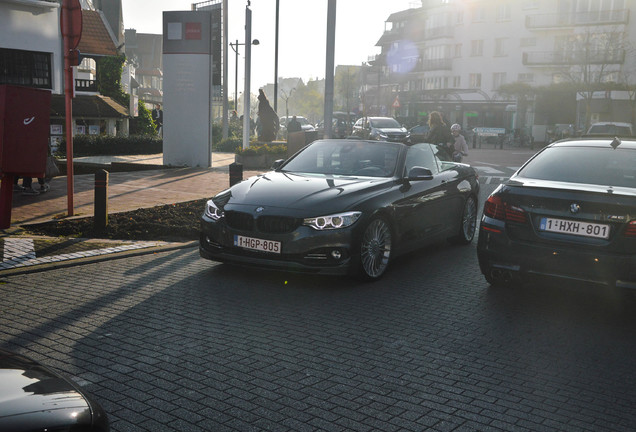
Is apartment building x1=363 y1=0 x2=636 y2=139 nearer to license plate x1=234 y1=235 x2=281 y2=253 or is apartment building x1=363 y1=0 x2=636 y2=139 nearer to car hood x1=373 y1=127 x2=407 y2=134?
car hood x1=373 y1=127 x2=407 y2=134

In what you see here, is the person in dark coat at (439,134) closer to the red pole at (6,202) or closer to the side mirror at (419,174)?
the side mirror at (419,174)

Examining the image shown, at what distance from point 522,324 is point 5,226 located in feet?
23.0

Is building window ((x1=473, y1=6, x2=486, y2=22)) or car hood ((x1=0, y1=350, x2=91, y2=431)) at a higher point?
building window ((x1=473, y1=6, x2=486, y2=22))

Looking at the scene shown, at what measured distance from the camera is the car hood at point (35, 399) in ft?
7.25

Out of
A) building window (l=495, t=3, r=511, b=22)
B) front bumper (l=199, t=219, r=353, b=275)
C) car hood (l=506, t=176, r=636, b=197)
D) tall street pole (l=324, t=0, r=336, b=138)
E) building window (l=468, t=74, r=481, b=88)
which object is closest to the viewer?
car hood (l=506, t=176, r=636, b=197)

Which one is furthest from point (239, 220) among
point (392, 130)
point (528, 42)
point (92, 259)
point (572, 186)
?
point (528, 42)

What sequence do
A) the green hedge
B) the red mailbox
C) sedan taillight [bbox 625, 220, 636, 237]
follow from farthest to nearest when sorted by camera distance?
the green hedge
the red mailbox
sedan taillight [bbox 625, 220, 636, 237]

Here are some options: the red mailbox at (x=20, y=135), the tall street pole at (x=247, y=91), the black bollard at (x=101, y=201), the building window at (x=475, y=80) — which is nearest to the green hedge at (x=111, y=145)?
the tall street pole at (x=247, y=91)

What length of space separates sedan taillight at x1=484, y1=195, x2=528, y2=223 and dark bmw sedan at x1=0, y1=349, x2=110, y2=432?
4.54 m

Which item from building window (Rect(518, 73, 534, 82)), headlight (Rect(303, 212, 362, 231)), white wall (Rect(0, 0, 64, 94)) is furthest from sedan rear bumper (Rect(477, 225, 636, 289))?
building window (Rect(518, 73, 534, 82))

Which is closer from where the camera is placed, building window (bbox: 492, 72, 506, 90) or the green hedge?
the green hedge

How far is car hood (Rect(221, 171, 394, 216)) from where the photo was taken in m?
7.07

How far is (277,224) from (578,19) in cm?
6707

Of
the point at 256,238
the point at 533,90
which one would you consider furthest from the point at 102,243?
the point at 533,90
